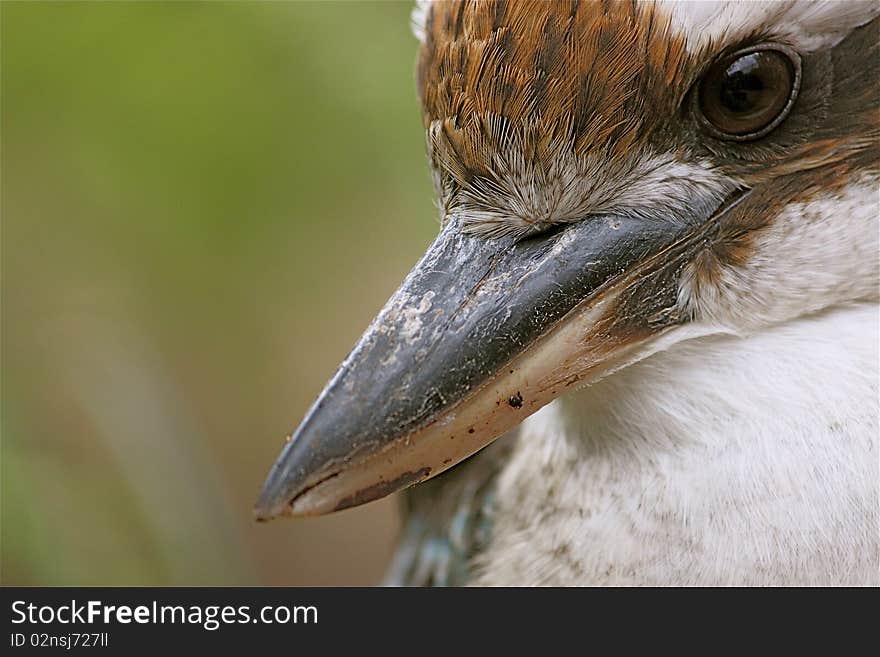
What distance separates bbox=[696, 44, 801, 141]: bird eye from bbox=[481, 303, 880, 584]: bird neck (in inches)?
9.2

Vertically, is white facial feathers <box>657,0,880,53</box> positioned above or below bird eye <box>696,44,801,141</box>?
above

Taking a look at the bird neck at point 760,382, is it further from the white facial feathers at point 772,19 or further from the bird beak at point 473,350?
the white facial feathers at point 772,19

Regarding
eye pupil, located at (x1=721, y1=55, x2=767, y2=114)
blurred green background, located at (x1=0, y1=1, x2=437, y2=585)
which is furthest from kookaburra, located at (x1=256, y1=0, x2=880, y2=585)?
blurred green background, located at (x1=0, y1=1, x2=437, y2=585)

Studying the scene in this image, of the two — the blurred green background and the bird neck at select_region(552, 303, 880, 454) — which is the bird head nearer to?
the bird neck at select_region(552, 303, 880, 454)

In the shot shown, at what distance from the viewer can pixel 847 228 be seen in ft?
3.67

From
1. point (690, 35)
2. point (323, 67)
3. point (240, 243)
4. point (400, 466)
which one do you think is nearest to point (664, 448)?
point (400, 466)

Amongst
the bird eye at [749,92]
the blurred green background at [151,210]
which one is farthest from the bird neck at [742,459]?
the blurred green background at [151,210]

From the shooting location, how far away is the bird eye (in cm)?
107

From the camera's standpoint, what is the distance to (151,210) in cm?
208

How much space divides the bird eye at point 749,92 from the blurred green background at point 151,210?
933mm

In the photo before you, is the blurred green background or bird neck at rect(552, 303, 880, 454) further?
the blurred green background

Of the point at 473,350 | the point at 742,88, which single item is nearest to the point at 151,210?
the point at 473,350

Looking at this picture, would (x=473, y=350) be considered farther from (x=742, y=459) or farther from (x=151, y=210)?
(x=151, y=210)
